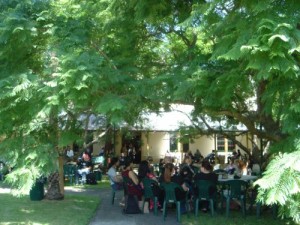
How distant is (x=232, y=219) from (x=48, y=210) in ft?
15.8

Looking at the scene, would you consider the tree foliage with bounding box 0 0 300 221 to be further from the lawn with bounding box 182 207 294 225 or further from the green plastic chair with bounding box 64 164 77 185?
the green plastic chair with bounding box 64 164 77 185

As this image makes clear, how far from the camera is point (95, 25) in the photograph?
30.8ft

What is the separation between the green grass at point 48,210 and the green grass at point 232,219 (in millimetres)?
2478

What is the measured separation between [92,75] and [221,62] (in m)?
2.02

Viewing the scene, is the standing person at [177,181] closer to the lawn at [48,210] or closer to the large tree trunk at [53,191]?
the lawn at [48,210]

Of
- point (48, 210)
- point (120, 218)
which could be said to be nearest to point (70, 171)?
point (48, 210)

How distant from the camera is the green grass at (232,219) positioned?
10117mm

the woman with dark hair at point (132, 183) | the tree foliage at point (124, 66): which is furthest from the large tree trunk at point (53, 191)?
the tree foliage at point (124, 66)

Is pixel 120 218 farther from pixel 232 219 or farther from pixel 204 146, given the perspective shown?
pixel 204 146

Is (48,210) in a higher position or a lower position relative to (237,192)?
lower

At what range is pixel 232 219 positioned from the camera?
34.7 ft

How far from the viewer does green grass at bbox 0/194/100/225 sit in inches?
408

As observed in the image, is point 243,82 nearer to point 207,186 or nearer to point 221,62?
point 221,62

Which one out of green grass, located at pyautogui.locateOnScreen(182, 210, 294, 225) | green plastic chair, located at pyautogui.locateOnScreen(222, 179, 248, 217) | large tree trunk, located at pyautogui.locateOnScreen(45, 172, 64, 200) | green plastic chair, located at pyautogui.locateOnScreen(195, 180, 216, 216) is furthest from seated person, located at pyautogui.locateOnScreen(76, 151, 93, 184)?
green plastic chair, located at pyautogui.locateOnScreen(222, 179, 248, 217)
